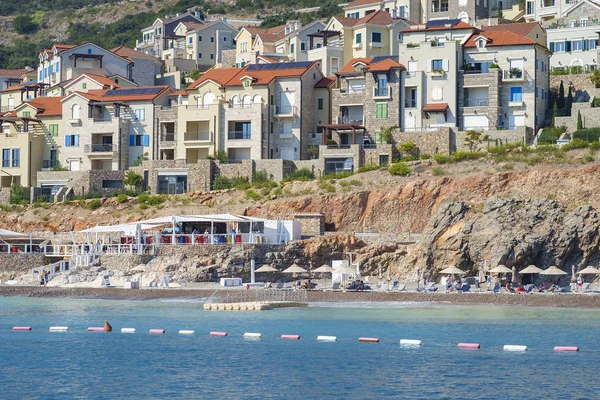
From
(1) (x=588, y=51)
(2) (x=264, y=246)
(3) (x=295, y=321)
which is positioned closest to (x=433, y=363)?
(3) (x=295, y=321)

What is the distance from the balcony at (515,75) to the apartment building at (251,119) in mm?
14213

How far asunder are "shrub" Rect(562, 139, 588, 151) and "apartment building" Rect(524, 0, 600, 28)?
27.6 m

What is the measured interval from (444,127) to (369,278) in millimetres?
14240

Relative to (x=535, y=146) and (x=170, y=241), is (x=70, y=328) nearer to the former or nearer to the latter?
(x=170, y=241)

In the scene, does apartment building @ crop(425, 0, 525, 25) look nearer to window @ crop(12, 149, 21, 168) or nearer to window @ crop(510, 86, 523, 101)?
window @ crop(510, 86, 523, 101)

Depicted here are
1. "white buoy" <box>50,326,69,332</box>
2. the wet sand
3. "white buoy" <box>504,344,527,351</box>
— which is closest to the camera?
"white buoy" <box>504,344,527,351</box>

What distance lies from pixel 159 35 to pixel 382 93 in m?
52.9

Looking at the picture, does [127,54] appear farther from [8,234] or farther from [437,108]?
[437,108]

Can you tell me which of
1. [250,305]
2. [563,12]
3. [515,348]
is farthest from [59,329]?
[563,12]

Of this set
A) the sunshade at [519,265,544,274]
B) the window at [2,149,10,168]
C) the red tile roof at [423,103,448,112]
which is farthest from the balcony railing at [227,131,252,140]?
the sunshade at [519,265,544,274]

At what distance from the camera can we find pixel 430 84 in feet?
276

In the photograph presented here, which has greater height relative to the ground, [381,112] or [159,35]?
[159,35]

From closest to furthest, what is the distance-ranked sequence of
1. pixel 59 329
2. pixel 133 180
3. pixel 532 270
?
pixel 59 329
pixel 532 270
pixel 133 180

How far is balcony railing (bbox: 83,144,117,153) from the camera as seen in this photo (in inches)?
3556
